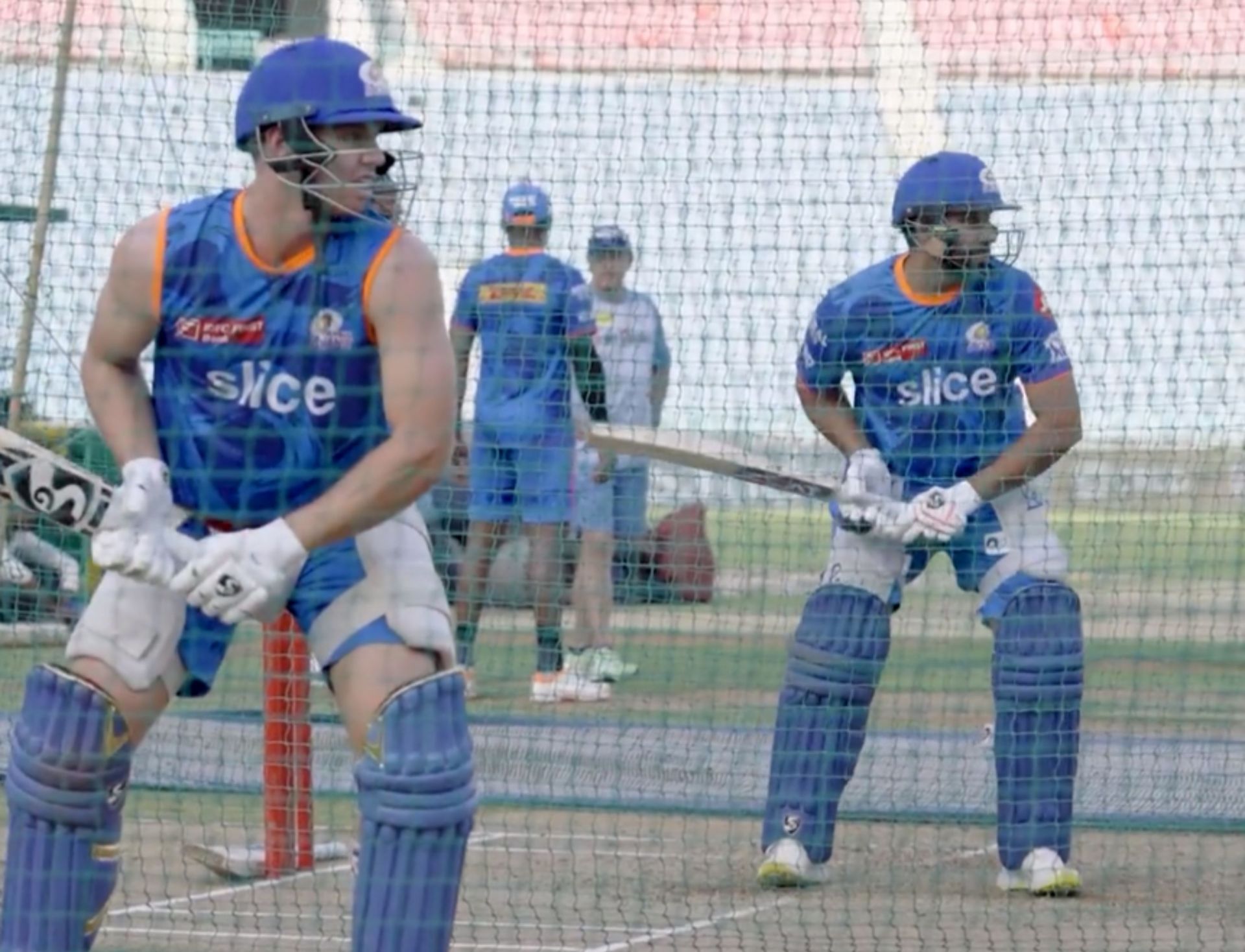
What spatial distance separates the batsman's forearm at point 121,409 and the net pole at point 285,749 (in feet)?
5.73

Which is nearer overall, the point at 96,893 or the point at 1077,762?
the point at 96,893

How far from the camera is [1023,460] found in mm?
6332

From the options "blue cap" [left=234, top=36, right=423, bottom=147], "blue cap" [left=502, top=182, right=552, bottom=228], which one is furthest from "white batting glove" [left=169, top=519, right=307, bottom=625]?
"blue cap" [left=502, top=182, right=552, bottom=228]

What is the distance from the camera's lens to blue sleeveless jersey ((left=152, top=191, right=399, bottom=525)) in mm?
4527

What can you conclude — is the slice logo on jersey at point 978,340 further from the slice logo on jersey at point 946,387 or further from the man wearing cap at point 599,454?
the man wearing cap at point 599,454

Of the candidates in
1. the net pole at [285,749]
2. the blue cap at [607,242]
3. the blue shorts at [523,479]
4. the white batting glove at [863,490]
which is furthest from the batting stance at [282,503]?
the blue shorts at [523,479]

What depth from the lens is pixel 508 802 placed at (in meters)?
7.53

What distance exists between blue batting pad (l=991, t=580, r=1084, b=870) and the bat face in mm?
2544

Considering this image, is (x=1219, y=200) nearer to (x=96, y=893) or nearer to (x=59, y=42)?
(x=59, y=42)

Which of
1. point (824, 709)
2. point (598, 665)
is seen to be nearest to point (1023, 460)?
point (824, 709)

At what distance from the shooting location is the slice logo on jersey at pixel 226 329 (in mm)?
4562

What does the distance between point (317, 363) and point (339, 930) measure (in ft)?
6.08

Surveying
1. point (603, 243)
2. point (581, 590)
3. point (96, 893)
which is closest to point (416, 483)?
point (96, 893)

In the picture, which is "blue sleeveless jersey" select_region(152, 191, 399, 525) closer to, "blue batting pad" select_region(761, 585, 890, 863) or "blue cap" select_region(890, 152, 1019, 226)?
"blue batting pad" select_region(761, 585, 890, 863)
